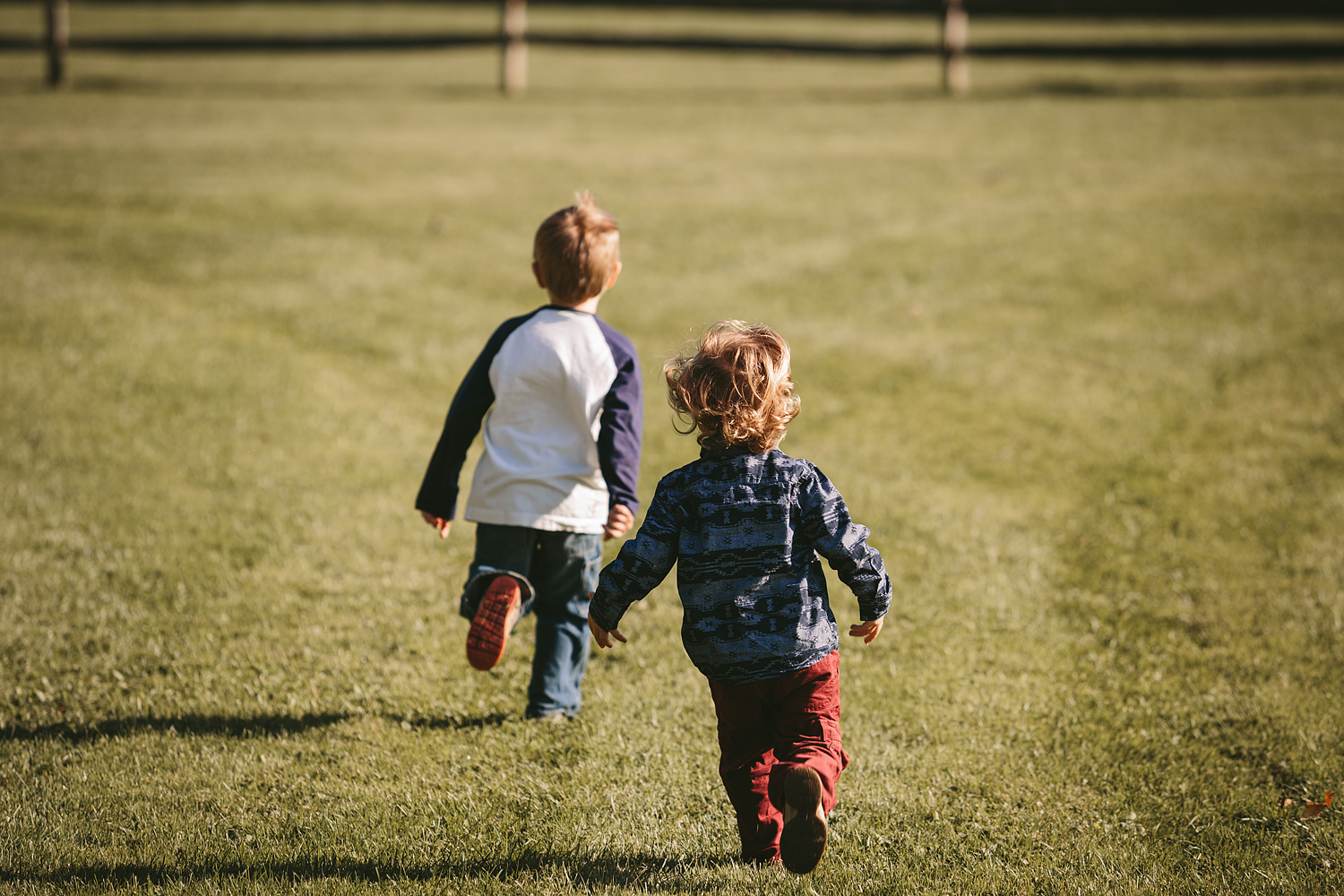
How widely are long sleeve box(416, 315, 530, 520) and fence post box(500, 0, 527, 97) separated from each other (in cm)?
1665

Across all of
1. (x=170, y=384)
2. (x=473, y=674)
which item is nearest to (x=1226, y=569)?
(x=473, y=674)

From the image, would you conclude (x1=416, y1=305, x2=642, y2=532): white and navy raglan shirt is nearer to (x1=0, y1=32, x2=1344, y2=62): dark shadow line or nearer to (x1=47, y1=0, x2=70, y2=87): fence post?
(x1=0, y1=32, x2=1344, y2=62): dark shadow line

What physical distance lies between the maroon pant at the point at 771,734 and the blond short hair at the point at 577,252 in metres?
1.41

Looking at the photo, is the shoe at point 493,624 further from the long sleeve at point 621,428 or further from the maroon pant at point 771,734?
the maroon pant at point 771,734

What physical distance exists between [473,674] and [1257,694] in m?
3.03

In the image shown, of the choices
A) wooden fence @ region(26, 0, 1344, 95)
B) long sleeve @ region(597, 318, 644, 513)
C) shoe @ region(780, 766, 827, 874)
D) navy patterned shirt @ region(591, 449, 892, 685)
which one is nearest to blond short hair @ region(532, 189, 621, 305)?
long sleeve @ region(597, 318, 644, 513)

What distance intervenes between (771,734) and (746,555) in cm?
54

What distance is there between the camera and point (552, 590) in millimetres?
3707

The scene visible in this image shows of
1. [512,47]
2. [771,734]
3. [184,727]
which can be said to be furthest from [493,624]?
[512,47]

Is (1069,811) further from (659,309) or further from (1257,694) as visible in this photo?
(659,309)

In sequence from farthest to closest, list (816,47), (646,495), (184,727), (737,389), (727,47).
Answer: (816,47) < (727,47) < (646,495) < (184,727) < (737,389)

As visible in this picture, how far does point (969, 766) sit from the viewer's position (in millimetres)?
3617

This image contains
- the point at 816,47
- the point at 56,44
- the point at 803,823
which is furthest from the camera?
the point at 816,47

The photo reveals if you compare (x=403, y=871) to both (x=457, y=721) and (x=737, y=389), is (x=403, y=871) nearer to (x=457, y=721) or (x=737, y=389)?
(x=457, y=721)
